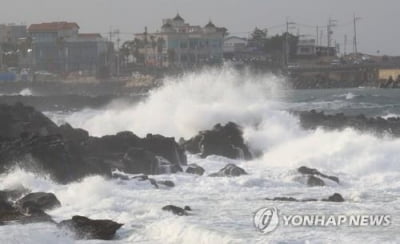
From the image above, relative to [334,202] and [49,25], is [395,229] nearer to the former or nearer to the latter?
[334,202]

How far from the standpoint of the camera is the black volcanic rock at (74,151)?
54.5ft

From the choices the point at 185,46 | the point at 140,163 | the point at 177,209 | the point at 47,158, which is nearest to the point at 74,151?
the point at 47,158

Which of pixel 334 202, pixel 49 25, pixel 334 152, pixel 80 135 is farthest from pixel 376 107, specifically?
pixel 49 25

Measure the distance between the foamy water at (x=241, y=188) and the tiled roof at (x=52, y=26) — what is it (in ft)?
184

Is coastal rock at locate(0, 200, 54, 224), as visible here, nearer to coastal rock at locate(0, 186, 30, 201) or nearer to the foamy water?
the foamy water

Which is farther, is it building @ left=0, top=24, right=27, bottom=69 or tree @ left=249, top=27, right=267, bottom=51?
tree @ left=249, top=27, right=267, bottom=51

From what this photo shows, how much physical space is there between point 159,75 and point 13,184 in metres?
58.7

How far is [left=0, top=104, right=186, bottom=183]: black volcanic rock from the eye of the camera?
16.6 metres

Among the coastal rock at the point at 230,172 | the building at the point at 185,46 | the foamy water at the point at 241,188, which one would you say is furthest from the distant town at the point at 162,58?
the coastal rock at the point at 230,172

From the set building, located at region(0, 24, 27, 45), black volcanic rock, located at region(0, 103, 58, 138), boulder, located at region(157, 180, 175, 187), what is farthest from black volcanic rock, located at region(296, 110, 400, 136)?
building, located at region(0, 24, 27, 45)

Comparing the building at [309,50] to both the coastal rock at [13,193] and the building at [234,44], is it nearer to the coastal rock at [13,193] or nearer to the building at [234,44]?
the building at [234,44]

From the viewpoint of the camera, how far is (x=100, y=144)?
65.2ft
